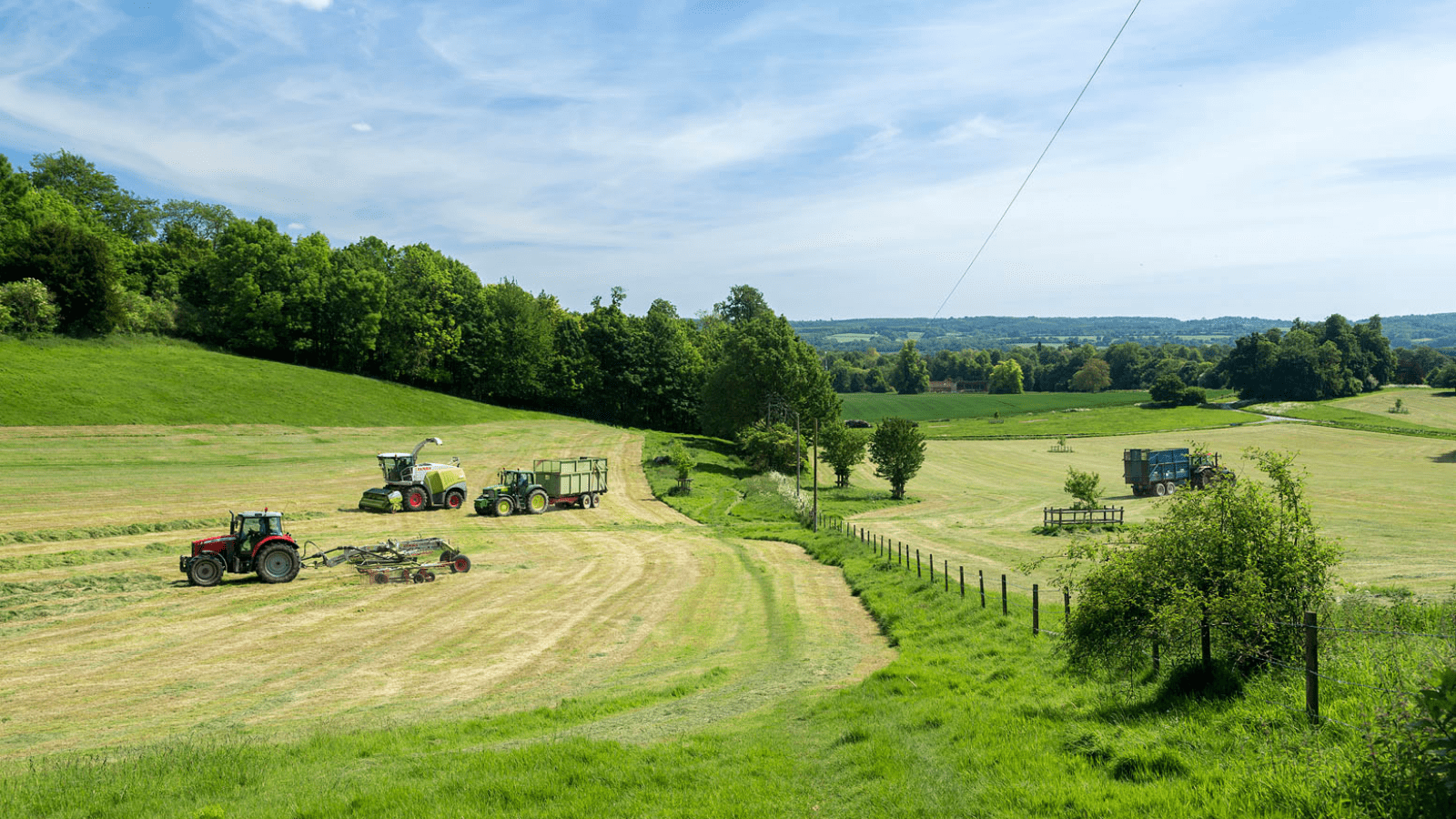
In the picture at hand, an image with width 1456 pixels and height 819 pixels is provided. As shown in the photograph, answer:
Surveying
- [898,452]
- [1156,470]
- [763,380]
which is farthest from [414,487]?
[1156,470]

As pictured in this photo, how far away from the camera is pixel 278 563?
25.7m

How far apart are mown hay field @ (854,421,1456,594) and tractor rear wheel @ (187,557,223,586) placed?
26.0 m

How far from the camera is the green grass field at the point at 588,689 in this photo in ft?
28.3

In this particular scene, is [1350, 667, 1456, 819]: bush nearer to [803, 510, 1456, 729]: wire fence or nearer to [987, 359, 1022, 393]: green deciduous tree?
[803, 510, 1456, 729]: wire fence

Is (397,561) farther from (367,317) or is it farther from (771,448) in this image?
(367,317)

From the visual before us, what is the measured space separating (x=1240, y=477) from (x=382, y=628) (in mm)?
19319

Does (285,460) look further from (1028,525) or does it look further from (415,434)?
(1028,525)

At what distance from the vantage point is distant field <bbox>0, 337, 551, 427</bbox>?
56.1 m

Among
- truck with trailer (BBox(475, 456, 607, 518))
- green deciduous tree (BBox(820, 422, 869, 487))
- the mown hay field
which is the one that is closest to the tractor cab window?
truck with trailer (BBox(475, 456, 607, 518))

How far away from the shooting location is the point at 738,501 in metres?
57.7

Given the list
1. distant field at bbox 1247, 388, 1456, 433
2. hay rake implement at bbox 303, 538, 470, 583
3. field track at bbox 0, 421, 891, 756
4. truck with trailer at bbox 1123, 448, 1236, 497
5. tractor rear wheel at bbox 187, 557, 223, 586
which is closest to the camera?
field track at bbox 0, 421, 891, 756

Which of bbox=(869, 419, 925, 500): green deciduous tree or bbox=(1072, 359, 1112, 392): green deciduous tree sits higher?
bbox=(1072, 359, 1112, 392): green deciduous tree

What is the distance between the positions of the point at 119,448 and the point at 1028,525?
2236 inches

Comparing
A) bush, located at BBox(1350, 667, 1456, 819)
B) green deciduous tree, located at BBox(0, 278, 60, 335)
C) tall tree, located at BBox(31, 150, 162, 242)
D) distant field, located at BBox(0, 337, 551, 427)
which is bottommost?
bush, located at BBox(1350, 667, 1456, 819)
